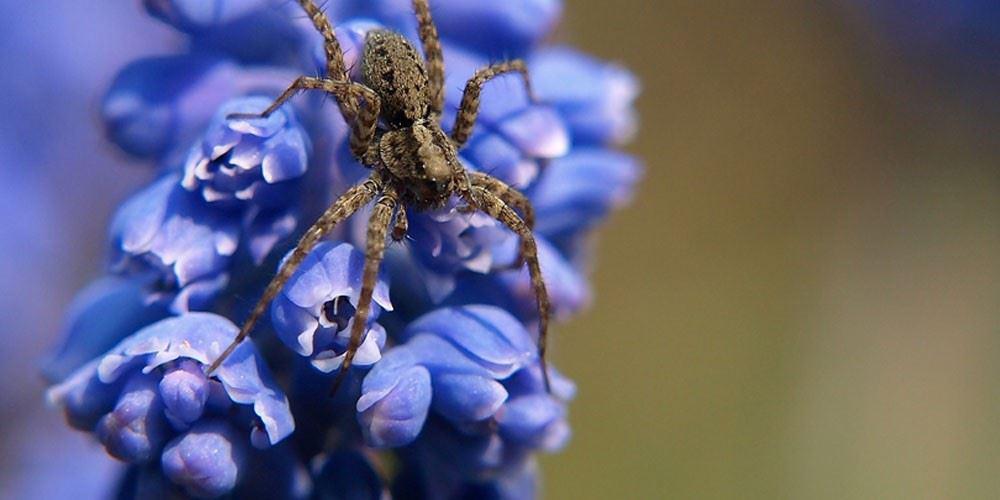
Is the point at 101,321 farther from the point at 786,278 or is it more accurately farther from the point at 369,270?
the point at 786,278

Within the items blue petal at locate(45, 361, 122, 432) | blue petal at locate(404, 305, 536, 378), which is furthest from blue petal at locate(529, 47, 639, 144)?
blue petal at locate(45, 361, 122, 432)

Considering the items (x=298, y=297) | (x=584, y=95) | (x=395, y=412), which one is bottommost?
(x=395, y=412)

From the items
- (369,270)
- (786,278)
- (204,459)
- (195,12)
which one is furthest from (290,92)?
(786,278)

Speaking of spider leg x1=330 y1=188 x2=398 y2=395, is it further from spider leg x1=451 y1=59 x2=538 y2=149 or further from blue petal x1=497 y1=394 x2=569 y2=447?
blue petal x1=497 y1=394 x2=569 y2=447

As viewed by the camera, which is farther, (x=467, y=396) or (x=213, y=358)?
(x=467, y=396)

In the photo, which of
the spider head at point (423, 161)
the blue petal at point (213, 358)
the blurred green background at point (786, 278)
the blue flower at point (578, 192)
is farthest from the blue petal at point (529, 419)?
the blurred green background at point (786, 278)

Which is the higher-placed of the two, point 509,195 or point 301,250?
point 509,195
